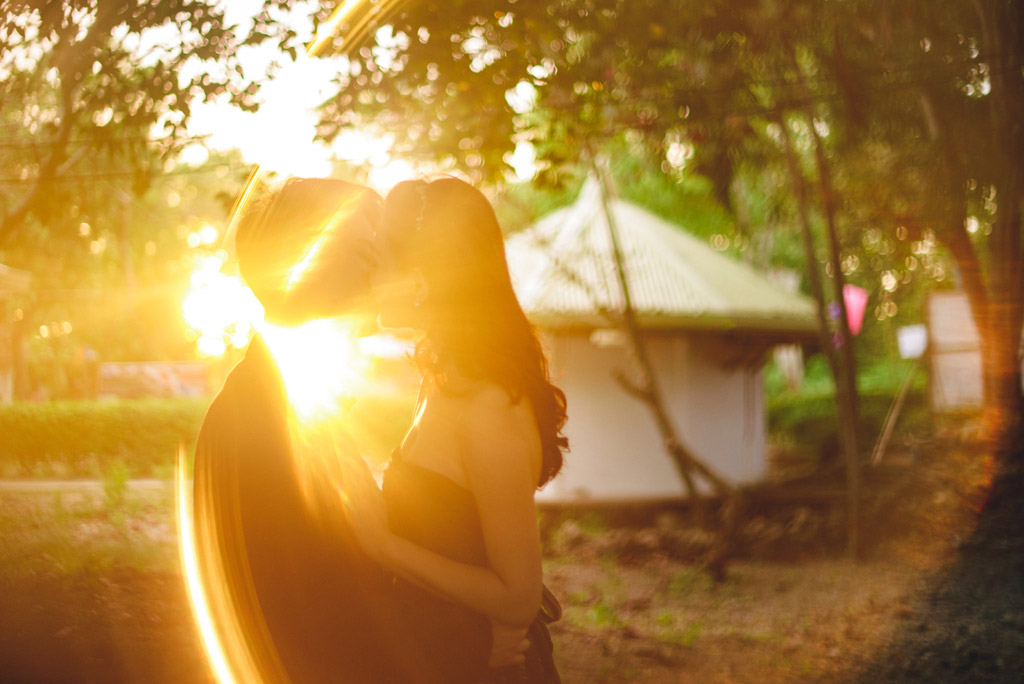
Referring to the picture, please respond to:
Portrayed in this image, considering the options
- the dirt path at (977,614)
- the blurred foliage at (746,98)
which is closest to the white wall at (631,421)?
the blurred foliage at (746,98)

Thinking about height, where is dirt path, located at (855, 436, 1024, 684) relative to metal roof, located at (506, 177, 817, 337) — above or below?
below

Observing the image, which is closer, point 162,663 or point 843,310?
point 162,663

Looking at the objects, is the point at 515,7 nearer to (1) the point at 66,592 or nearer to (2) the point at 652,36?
(2) the point at 652,36

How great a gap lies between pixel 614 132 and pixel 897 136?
4.38 metres

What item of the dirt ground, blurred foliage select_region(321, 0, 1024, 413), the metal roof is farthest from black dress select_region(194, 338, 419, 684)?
the metal roof

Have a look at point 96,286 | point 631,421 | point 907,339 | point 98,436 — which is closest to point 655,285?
point 631,421

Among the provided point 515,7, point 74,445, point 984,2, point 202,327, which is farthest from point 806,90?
point 74,445

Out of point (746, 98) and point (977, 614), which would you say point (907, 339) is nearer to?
point (746, 98)

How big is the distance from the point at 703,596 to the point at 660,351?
685cm

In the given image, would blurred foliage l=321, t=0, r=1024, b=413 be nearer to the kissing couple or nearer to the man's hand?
the kissing couple

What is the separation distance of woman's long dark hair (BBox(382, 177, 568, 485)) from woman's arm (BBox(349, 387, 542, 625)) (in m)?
0.11

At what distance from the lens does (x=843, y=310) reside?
9.73m

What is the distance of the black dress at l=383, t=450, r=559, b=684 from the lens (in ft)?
7.41

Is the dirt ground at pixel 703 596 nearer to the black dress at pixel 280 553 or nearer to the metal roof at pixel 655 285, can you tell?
the black dress at pixel 280 553
